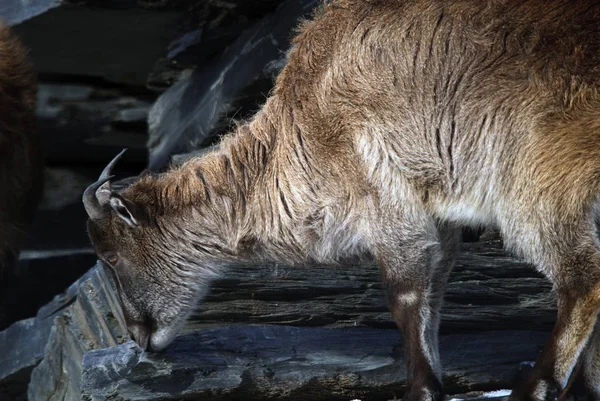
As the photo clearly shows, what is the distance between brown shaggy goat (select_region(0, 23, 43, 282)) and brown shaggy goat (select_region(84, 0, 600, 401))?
2611mm

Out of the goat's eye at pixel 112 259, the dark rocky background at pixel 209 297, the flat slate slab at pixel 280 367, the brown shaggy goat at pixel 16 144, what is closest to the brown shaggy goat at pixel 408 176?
the goat's eye at pixel 112 259

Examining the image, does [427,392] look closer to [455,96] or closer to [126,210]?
[455,96]

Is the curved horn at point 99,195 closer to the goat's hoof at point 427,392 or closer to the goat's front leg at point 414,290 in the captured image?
the goat's front leg at point 414,290

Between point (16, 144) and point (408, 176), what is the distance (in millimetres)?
4185

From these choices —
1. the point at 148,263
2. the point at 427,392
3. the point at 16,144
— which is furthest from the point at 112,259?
the point at 16,144

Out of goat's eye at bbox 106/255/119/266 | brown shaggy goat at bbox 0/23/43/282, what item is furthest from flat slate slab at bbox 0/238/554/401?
brown shaggy goat at bbox 0/23/43/282

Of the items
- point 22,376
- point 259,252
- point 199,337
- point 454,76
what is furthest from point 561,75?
→ point 22,376

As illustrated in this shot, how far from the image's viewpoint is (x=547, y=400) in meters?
5.16

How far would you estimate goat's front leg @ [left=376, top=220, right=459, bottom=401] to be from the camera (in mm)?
5648

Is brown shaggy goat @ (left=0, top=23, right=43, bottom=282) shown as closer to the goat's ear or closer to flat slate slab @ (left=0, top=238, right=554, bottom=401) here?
flat slate slab @ (left=0, top=238, right=554, bottom=401)

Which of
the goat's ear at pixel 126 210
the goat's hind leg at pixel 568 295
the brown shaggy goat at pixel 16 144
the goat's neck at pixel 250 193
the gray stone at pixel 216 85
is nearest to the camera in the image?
the goat's hind leg at pixel 568 295

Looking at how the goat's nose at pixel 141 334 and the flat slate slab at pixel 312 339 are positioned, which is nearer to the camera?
the flat slate slab at pixel 312 339

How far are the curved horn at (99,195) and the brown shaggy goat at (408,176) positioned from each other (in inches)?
0.4

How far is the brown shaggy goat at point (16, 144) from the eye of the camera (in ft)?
28.6
